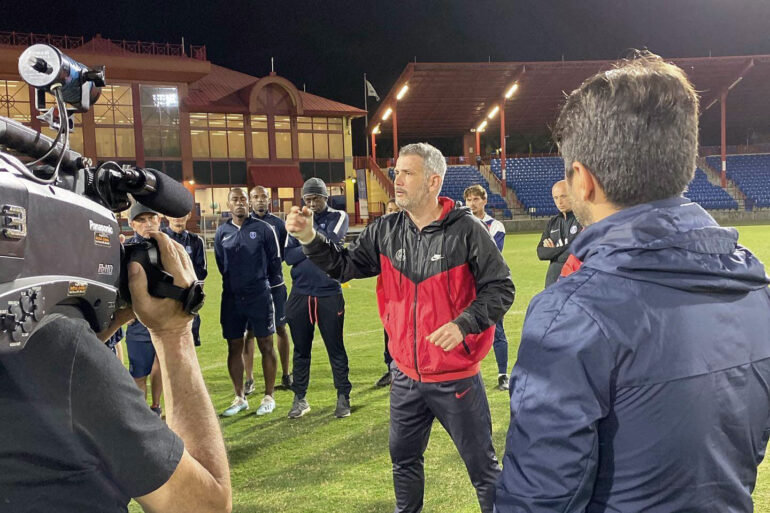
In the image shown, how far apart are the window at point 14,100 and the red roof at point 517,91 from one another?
19109 mm

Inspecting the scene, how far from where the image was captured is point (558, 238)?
598cm

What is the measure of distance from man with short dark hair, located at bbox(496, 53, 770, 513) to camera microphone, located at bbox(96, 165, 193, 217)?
86 cm

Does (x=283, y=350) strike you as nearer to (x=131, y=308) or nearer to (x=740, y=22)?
(x=131, y=308)

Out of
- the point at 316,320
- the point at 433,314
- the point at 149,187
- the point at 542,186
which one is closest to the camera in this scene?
the point at 149,187

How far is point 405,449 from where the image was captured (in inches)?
127

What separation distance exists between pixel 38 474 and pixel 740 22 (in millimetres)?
69839

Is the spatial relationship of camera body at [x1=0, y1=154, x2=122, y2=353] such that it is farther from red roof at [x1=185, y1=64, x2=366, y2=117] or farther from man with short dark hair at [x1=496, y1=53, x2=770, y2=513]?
red roof at [x1=185, y1=64, x2=366, y2=117]

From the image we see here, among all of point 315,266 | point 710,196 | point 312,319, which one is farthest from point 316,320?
point 710,196

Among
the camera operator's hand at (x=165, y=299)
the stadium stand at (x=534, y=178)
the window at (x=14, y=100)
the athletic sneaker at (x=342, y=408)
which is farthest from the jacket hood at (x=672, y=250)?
the window at (x=14, y=100)

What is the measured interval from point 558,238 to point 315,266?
241cm

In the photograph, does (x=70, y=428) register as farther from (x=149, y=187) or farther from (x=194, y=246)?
(x=194, y=246)

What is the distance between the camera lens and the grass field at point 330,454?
376 centimetres

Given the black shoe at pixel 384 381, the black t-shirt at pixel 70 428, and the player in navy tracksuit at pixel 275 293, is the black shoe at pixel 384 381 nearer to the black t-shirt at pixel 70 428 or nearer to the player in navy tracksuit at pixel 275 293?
the player in navy tracksuit at pixel 275 293

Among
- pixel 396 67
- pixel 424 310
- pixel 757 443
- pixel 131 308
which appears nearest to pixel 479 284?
pixel 424 310
